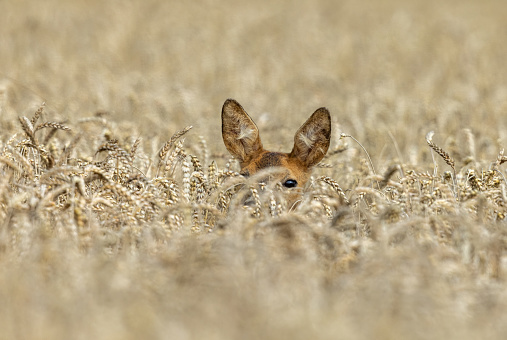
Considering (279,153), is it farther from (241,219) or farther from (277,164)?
(241,219)

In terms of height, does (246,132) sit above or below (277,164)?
above

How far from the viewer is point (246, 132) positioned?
304 inches

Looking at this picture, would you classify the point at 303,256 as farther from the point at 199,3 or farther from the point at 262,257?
the point at 199,3

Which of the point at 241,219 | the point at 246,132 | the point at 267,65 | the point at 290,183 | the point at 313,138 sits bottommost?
the point at 241,219

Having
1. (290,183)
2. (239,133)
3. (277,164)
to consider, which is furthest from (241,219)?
(239,133)

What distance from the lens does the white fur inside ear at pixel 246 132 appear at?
7.71 m

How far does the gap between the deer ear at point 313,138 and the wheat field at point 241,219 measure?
0.18 metres

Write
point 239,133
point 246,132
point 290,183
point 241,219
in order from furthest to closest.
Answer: point 239,133 → point 246,132 → point 290,183 → point 241,219

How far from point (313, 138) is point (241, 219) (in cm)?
267

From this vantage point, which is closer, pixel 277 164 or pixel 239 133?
pixel 277 164

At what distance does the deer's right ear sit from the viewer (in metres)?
7.71

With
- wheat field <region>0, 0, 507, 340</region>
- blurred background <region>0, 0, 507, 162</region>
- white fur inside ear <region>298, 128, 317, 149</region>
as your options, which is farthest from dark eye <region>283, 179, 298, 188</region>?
blurred background <region>0, 0, 507, 162</region>

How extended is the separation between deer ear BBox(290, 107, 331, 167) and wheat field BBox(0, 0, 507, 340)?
182mm

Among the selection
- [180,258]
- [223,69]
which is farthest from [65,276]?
[223,69]
